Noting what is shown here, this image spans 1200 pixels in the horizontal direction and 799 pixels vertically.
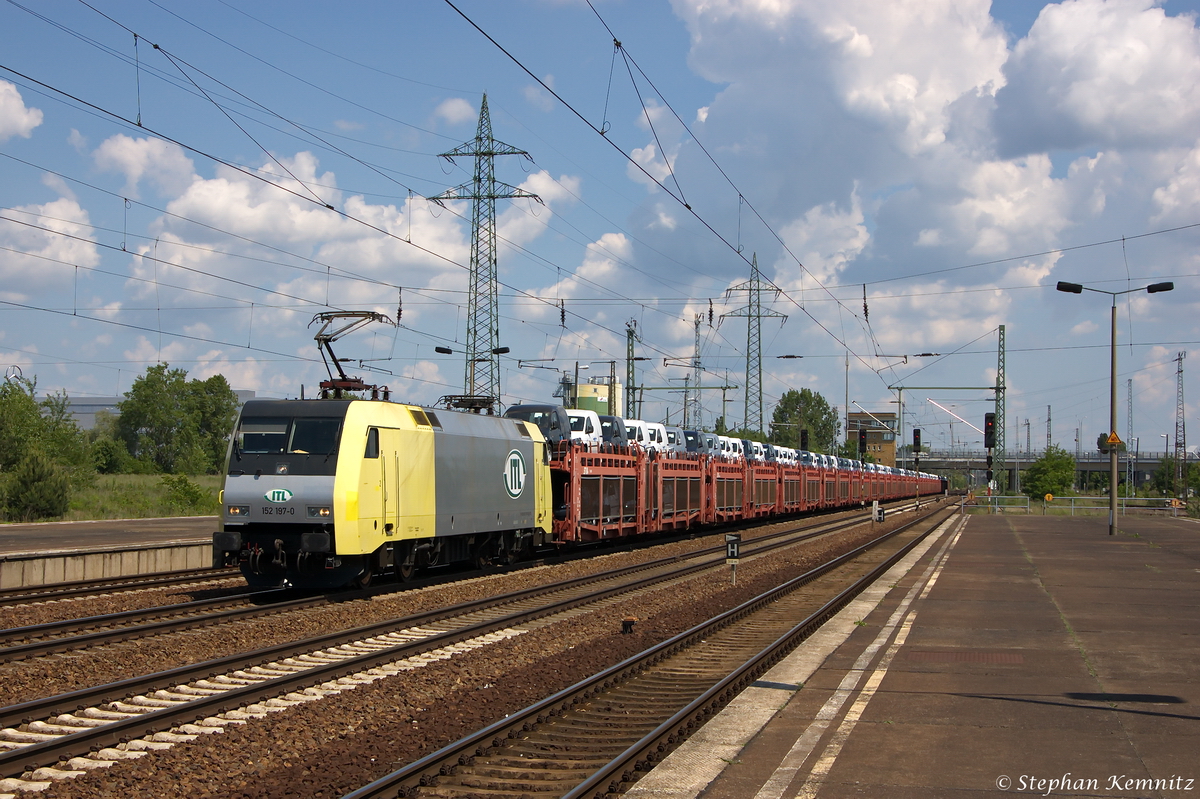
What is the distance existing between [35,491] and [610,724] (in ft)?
127

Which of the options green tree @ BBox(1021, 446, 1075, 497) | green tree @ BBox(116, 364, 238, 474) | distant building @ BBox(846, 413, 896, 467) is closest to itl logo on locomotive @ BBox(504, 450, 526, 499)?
green tree @ BBox(1021, 446, 1075, 497)

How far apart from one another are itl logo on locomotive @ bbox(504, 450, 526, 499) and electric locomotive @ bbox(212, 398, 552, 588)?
287 centimetres

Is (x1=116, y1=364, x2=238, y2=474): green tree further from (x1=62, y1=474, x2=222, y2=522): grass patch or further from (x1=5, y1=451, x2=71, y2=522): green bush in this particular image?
(x1=5, y1=451, x2=71, y2=522): green bush

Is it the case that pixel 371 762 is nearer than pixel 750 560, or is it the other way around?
pixel 371 762

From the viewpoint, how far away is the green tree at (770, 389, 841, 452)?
14481 centimetres

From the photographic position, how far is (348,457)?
16.1 m

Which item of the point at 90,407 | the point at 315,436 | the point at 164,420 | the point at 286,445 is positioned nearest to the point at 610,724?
the point at 315,436

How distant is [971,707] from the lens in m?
9.17

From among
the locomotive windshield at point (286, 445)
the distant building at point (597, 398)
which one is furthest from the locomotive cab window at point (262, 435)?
the distant building at point (597, 398)

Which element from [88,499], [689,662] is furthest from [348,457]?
[88,499]

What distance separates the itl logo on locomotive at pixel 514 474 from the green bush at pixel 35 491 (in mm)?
26901

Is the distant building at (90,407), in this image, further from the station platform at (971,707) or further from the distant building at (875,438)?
the station platform at (971,707)

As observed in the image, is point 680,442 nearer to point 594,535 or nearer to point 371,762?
point 594,535

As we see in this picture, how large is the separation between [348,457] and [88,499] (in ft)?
135
